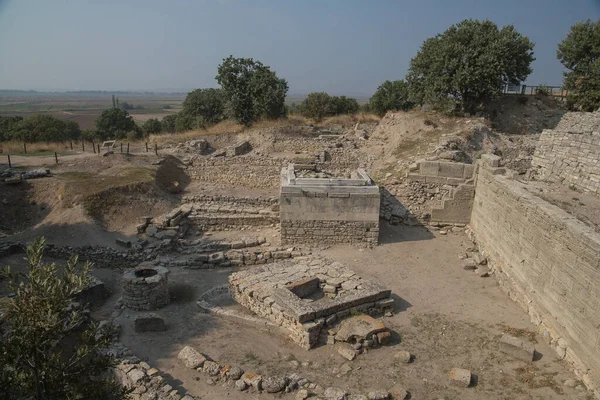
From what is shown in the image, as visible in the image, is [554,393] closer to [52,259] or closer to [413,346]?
[413,346]

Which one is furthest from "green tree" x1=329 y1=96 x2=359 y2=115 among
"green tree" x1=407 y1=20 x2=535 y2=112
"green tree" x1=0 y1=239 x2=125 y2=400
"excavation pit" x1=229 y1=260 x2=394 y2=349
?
"green tree" x1=0 y1=239 x2=125 y2=400

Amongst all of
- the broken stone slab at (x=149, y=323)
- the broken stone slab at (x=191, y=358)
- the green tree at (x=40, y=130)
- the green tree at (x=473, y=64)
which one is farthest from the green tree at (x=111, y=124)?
the broken stone slab at (x=191, y=358)

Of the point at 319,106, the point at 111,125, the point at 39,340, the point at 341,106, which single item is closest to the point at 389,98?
the point at 341,106

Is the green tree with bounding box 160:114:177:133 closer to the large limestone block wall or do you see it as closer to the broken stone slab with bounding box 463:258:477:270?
the broken stone slab with bounding box 463:258:477:270

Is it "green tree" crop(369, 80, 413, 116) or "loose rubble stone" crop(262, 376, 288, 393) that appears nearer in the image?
"loose rubble stone" crop(262, 376, 288, 393)

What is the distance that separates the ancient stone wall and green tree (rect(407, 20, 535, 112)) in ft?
28.3

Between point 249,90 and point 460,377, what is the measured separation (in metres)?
25.5

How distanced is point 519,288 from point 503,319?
1072 mm

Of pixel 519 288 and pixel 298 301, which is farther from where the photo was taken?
pixel 519 288

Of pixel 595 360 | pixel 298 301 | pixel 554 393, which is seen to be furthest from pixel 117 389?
pixel 595 360

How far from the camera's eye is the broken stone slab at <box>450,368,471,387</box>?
6.34 meters

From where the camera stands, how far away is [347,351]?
7160 millimetres

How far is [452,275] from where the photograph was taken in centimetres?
1049

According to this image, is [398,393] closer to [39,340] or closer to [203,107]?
[39,340]
